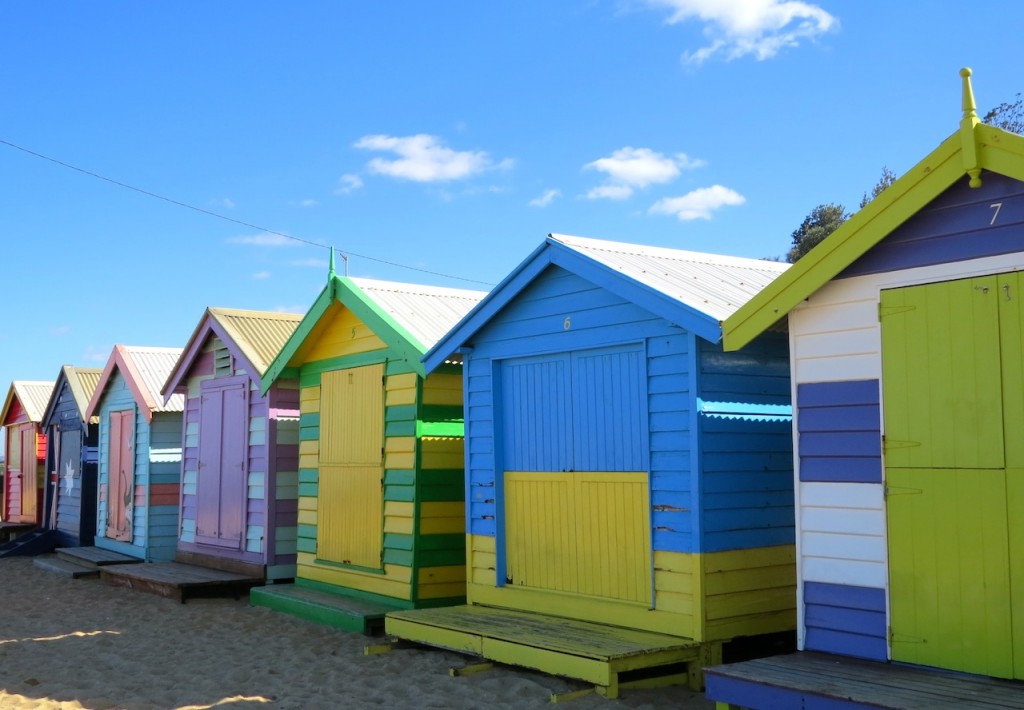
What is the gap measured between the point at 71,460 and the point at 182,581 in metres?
8.04

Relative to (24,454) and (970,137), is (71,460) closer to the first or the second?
(24,454)

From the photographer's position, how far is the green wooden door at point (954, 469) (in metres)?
5.40

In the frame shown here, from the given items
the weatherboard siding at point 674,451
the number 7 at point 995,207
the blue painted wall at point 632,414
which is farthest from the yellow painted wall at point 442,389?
the number 7 at point 995,207

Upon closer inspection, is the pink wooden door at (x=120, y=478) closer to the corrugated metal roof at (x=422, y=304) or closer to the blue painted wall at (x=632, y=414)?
the corrugated metal roof at (x=422, y=304)

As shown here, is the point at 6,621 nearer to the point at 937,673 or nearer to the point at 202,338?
the point at 202,338

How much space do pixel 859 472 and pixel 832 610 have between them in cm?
83

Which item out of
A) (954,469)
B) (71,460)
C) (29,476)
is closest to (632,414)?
(954,469)

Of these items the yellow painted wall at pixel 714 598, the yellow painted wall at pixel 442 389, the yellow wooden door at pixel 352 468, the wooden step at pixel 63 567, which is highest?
the yellow painted wall at pixel 442 389

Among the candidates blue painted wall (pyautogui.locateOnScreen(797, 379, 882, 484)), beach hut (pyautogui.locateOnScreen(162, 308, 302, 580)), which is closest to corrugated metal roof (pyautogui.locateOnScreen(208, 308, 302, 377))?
beach hut (pyautogui.locateOnScreen(162, 308, 302, 580))

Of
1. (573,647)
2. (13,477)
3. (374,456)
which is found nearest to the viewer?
(573,647)

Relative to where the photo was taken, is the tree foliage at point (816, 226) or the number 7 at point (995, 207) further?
the tree foliage at point (816, 226)

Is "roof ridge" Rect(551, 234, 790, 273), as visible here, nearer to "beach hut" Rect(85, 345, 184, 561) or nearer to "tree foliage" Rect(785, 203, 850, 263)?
"beach hut" Rect(85, 345, 184, 561)

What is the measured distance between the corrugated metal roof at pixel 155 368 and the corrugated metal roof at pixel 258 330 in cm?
238

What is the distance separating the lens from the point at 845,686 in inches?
210
